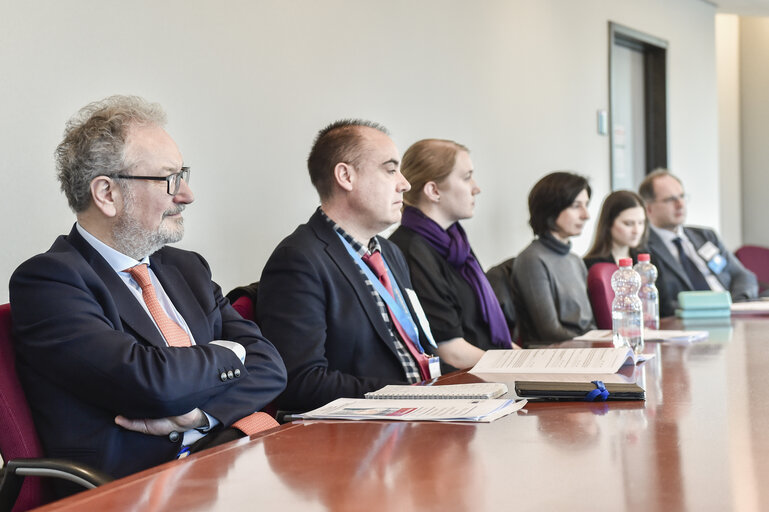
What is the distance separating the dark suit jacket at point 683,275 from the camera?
207 inches

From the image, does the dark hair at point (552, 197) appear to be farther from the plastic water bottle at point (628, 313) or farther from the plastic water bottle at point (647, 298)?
the plastic water bottle at point (628, 313)

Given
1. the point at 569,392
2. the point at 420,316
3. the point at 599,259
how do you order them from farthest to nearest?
the point at 599,259
the point at 420,316
the point at 569,392

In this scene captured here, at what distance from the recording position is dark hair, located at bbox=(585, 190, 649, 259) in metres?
5.01

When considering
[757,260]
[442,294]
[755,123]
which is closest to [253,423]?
[442,294]

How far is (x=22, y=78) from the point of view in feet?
9.30

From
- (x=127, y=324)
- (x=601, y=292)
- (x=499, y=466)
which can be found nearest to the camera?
(x=499, y=466)

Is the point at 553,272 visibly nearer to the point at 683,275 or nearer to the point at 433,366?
the point at 683,275

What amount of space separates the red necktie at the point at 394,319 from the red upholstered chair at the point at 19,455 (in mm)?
1251

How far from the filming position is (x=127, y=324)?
7.27ft

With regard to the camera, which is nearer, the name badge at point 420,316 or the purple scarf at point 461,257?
the name badge at point 420,316

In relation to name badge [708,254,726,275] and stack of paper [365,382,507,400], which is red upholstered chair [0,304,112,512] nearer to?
stack of paper [365,382,507,400]

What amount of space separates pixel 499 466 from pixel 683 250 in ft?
15.3

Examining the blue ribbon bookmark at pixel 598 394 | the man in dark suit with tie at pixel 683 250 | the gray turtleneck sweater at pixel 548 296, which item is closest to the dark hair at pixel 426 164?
the gray turtleneck sweater at pixel 548 296

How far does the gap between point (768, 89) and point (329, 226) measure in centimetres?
795
